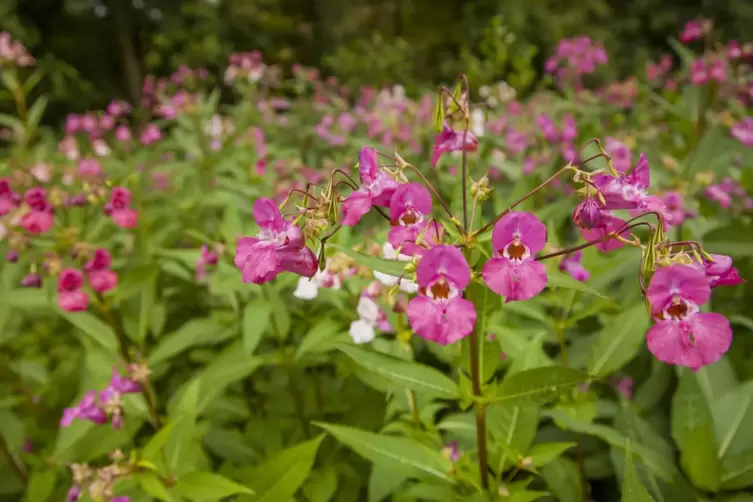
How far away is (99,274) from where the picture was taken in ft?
6.48

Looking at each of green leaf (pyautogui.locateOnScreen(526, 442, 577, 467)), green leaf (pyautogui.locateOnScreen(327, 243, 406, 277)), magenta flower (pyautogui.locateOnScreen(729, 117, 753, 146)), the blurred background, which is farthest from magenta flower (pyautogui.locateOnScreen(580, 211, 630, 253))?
the blurred background

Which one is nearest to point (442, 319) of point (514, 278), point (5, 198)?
point (514, 278)

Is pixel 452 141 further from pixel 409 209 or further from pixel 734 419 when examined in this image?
pixel 734 419

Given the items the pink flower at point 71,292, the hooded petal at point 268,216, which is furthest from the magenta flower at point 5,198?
the hooded petal at point 268,216

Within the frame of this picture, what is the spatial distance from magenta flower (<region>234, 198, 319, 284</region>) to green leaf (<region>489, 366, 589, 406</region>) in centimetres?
50

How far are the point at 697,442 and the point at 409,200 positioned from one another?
3.60ft

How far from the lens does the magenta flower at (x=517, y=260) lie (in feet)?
3.15

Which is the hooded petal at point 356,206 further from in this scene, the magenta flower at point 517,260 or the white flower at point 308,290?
the white flower at point 308,290

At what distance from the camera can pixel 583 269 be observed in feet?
5.75

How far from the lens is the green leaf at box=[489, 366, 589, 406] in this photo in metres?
1.08

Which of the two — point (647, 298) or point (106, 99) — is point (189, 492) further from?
point (106, 99)

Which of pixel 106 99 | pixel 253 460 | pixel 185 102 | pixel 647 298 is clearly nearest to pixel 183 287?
pixel 253 460

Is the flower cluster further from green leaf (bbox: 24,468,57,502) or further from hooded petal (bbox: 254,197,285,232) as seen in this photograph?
hooded petal (bbox: 254,197,285,232)

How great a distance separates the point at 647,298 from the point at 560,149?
2.96 m
